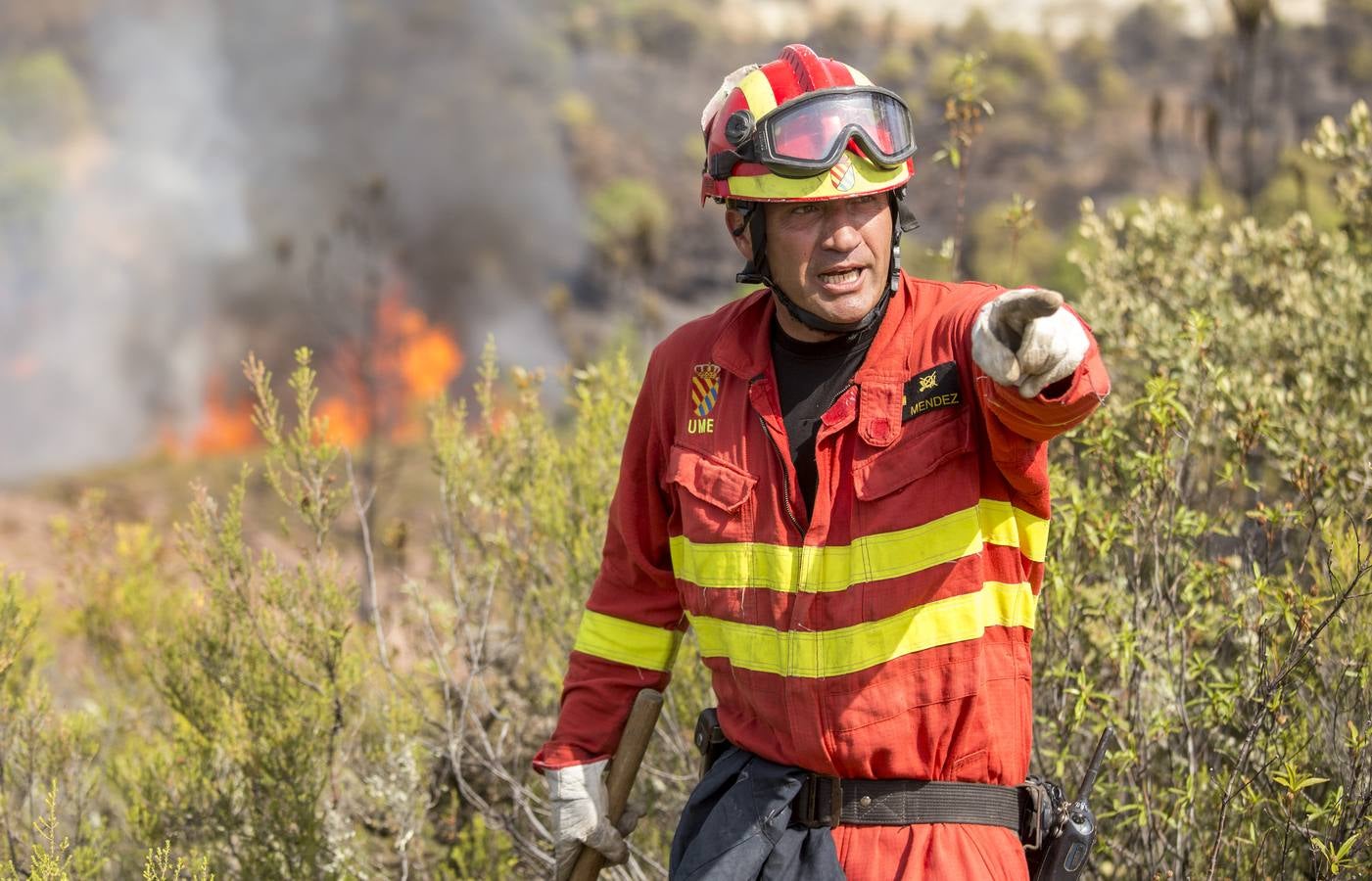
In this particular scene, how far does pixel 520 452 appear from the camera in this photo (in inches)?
200

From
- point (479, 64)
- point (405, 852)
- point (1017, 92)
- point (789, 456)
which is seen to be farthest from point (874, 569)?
point (1017, 92)

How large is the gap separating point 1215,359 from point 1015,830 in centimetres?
305

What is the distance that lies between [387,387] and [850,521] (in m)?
23.6

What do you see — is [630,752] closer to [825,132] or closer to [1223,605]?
[825,132]

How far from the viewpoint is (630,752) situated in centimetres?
308

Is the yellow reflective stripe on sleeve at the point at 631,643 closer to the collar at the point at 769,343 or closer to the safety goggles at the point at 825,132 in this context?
the collar at the point at 769,343

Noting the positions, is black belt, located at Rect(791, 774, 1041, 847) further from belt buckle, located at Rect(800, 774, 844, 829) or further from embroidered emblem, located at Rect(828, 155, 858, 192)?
embroidered emblem, located at Rect(828, 155, 858, 192)

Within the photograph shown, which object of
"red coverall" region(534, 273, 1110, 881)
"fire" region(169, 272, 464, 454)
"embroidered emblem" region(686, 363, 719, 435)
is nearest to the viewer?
"red coverall" region(534, 273, 1110, 881)

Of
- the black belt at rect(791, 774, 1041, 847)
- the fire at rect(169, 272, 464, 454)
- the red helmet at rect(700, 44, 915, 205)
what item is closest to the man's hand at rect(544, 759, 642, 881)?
the black belt at rect(791, 774, 1041, 847)

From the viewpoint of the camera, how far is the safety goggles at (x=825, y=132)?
2.67 metres

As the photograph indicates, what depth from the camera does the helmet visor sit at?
2.66m

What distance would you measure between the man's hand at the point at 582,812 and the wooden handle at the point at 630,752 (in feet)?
0.07

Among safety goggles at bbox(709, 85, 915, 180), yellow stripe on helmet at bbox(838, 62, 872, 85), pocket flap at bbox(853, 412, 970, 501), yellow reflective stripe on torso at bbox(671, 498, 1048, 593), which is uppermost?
yellow stripe on helmet at bbox(838, 62, 872, 85)

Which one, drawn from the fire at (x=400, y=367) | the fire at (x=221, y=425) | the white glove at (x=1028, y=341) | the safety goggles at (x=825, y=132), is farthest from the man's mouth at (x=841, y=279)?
the fire at (x=221, y=425)
